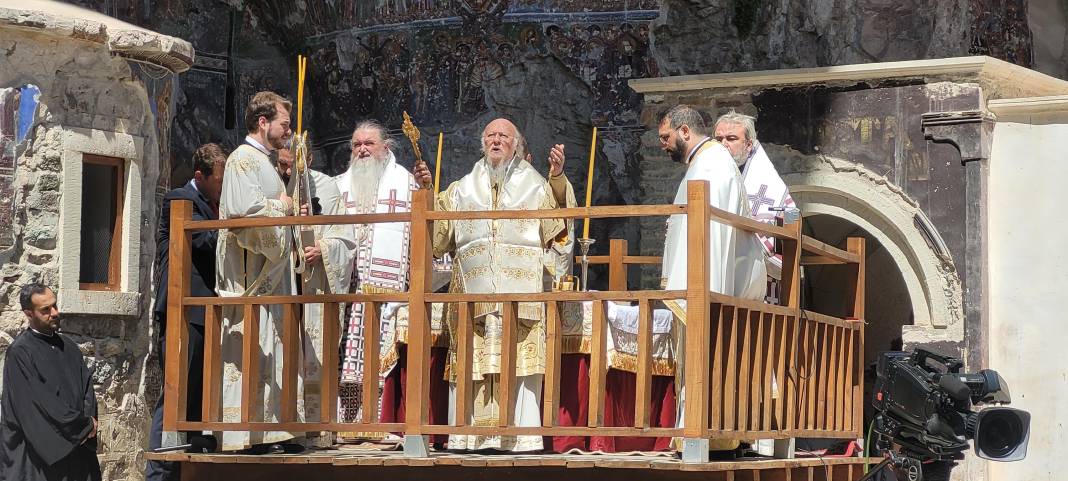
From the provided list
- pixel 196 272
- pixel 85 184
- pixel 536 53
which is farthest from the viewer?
pixel 536 53

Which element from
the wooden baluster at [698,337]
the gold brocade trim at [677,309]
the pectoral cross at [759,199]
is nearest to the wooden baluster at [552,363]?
the gold brocade trim at [677,309]

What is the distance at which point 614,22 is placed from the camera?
58.2 feet

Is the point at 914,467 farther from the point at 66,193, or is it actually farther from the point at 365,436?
the point at 66,193

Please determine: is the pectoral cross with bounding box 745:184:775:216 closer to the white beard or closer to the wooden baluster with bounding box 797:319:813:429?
the wooden baluster with bounding box 797:319:813:429

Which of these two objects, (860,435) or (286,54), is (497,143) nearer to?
(860,435)

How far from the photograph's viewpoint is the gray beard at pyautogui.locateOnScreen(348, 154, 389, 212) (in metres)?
11.3

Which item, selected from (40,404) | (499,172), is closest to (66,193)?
(40,404)

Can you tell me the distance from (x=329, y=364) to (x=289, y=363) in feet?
0.76

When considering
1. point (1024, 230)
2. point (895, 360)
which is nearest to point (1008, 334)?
point (1024, 230)

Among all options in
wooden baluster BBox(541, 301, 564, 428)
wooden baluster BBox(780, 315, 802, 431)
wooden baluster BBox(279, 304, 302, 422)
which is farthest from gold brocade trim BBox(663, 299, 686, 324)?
wooden baluster BBox(279, 304, 302, 422)

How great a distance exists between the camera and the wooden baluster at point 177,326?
9180 millimetres

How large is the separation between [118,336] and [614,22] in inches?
307

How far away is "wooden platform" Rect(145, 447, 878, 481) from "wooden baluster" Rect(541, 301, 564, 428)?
23 centimetres

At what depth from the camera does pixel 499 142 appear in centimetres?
984
